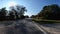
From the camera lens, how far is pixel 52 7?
60469 mm

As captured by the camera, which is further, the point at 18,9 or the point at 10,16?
the point at 18,9

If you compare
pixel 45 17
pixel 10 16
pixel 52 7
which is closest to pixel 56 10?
pixel 52 7

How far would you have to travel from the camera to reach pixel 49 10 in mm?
59312

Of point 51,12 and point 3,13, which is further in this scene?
point 3,13

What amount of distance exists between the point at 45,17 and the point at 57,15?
18.4 feet

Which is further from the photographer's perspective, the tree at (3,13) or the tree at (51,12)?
the tree at (3,13)

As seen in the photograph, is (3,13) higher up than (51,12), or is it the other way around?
(51,12)

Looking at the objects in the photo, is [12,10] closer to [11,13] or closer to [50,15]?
[11,13]

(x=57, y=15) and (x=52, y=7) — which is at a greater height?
(x=52, y=7)

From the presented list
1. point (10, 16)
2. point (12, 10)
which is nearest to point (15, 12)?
point (12, 10)

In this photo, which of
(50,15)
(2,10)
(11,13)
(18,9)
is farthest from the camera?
(18,9)

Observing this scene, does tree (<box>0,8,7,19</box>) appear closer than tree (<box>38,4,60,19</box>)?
No

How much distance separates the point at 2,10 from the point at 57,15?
99.5 feet

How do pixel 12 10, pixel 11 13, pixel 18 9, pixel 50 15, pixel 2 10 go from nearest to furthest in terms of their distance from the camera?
pixel 50 15
pixel 2 10
pixel 11 13
pixel 12 10
pixel 18 9
